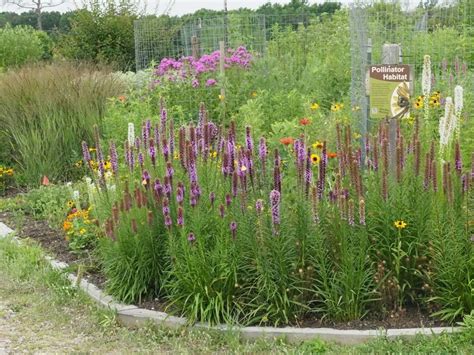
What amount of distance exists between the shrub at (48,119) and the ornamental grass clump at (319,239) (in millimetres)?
4864

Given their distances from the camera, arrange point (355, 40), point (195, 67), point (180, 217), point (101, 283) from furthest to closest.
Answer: point (195, 67) → point (355, 40) → point (101, 283) → point (180, 217)

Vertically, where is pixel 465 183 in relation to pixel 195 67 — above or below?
below

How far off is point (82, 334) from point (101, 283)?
798 millimetres

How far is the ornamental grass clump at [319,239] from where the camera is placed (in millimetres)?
4465

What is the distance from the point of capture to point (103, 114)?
985 centimetres

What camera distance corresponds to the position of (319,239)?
14.8 ft

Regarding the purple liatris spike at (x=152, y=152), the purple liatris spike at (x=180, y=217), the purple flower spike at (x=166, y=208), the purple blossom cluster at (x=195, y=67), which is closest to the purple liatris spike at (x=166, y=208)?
the purple flower spike at (x=166, y=208)

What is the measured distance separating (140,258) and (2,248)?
7.20ft

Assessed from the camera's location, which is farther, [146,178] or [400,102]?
[146,178]

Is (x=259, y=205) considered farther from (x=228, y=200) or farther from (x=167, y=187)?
(x=167, y=187)

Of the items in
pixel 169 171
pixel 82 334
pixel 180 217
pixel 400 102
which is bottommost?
pixel 82 334

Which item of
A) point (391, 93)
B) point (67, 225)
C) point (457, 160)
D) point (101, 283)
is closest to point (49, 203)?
point (67, 225)

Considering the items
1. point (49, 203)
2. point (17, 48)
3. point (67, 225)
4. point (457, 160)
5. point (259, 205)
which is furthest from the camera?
point (17, 48)

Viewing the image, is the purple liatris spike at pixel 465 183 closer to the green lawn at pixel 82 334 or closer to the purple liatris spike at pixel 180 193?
the green lawn at pixel 82 334
